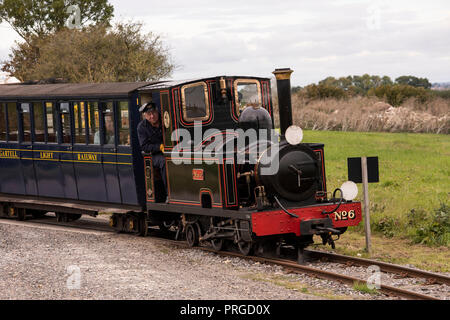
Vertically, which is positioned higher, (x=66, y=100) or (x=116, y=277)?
(x=66, y=100)

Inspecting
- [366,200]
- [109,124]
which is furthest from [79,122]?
[366,200]

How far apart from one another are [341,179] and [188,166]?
848cm

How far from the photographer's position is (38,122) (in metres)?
15.0

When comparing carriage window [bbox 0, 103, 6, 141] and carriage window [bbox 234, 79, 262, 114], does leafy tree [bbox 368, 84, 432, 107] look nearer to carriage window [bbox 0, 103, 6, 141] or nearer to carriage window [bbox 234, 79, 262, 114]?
carriage window [bbox 0, 103, 6, 141]

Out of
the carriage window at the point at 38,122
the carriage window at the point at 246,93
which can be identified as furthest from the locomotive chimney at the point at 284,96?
the carriage window at the point at 38,122

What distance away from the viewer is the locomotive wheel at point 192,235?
39.3 ft

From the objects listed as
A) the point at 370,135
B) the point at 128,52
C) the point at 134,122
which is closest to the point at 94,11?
the point at 128,52

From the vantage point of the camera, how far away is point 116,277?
9.45m

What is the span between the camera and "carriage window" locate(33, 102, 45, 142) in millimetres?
14866

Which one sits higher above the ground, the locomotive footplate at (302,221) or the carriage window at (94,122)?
the carriage window at (94,122)

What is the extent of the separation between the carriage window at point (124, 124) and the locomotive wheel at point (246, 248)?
3207mm

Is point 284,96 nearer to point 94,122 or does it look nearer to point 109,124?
point 109,124

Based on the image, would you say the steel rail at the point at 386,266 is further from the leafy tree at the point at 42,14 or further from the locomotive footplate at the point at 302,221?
the leafy tree at the point at 42,14
